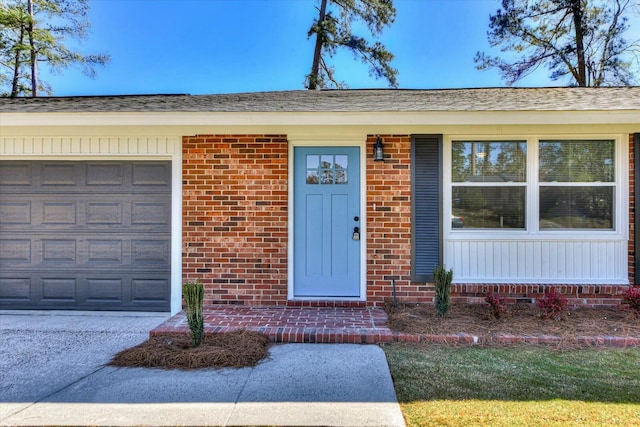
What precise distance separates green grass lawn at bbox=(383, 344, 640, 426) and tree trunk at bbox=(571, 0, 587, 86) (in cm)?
1258

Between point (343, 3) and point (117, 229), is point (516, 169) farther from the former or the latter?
point (343, 3)

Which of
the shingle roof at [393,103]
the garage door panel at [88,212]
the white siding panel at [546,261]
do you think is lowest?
the white siding panel at [546,261]

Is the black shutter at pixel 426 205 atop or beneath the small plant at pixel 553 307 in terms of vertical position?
atop

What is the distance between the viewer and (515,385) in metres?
2.98

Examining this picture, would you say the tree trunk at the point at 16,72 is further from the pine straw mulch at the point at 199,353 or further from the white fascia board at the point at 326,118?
the pine straw mulch at the point at 199,353

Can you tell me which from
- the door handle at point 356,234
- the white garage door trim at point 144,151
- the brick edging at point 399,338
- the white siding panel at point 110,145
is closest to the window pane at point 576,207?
the brick edging at point 399,338

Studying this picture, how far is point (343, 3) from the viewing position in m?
13.7

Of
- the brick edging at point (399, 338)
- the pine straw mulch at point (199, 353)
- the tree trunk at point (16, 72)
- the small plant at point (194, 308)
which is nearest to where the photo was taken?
the pine straw mulch at point (199, 353)

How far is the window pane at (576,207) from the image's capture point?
195 inches

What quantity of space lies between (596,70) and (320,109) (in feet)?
43.4

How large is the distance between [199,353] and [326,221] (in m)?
2.39

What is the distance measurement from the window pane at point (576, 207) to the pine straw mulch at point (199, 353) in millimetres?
3992

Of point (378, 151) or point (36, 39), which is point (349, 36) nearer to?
point (378, 151)

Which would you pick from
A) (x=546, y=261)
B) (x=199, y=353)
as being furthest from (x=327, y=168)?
(x=546, y=261)
